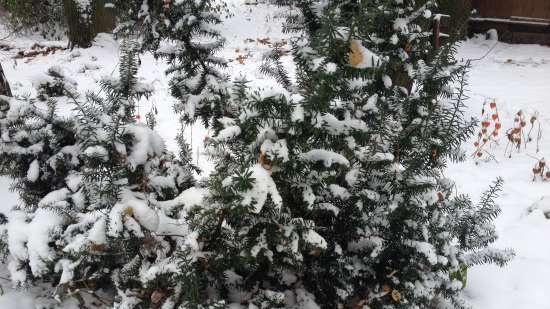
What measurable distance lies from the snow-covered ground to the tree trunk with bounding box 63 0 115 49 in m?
0.24

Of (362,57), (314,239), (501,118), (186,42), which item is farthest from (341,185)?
(501,118)

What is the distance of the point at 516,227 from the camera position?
3525 mm

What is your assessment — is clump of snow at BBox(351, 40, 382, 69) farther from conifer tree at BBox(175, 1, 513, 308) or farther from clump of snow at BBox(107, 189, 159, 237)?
clump of snow at BBox(107, 189, 159, 237)

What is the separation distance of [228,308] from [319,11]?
1.37 meters

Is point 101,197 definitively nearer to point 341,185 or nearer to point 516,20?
point 341,185

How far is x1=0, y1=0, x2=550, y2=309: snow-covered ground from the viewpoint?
2850 mm

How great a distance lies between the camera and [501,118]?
5.88 meters

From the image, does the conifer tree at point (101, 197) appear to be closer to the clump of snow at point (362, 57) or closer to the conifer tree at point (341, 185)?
the conifer tree at point (341, 185)

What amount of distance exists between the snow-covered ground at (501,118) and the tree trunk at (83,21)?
24 centimetres

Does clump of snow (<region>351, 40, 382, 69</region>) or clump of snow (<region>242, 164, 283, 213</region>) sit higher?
clump of snow (<region>351, 40, 382, 69</region>)

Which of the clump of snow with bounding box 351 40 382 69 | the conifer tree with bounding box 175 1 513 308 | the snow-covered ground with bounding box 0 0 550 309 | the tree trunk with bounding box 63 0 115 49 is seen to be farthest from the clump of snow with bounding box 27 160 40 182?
the tree trunk with bounding box 63 0 115 49

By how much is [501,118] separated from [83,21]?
8.53m

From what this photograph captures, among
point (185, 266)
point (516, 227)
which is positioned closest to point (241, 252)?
point (185, 266)

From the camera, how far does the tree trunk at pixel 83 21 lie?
30.6 feet
